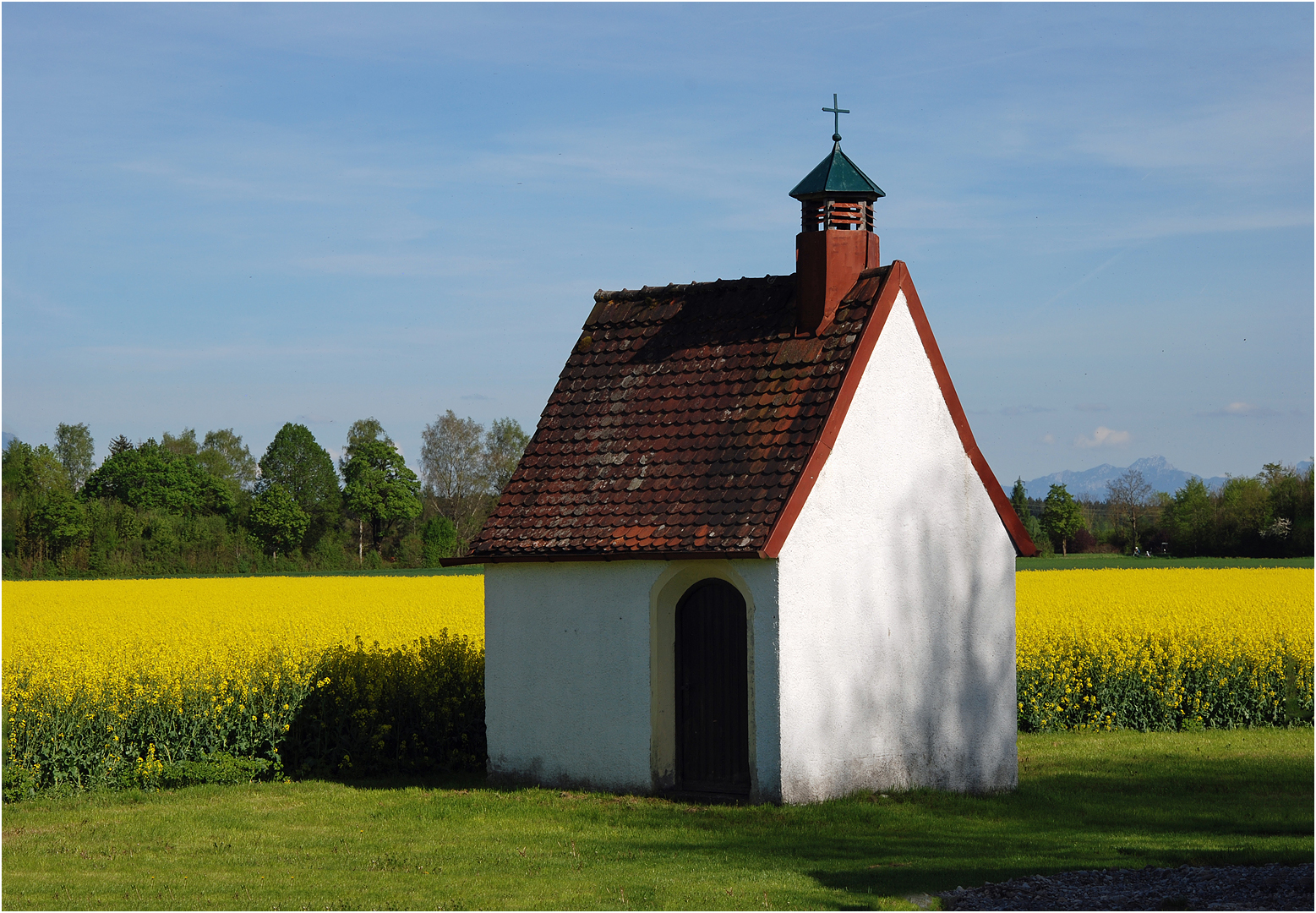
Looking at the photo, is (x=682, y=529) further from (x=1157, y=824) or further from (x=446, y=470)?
(x=446, y=470)

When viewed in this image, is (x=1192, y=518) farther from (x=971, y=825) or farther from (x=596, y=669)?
(x=971, y=825)

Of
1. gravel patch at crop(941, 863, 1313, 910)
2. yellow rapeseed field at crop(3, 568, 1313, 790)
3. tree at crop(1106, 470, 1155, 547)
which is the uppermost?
tree at crop(1106, 470, 1155, 547)

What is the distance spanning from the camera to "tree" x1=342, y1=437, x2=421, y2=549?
8938 centimetres

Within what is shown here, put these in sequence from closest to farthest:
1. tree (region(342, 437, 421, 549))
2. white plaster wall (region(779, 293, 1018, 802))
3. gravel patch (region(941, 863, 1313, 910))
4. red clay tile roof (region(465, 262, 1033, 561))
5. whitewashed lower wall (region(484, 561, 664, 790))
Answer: gravel patch (region(941, 863, 1313, 910)) → white plaster wall (region(779, 293, 1018, 802)) → red clay tile roof (region(465, 262, 1033, 561)) → whitewashed lower wall (region(484, 561, 664, 790)) → tree (region(342, 437, 421, 549))

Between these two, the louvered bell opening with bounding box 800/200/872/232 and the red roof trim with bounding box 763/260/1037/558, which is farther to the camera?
the louvered bell opening with bounding box 800/200/872/232

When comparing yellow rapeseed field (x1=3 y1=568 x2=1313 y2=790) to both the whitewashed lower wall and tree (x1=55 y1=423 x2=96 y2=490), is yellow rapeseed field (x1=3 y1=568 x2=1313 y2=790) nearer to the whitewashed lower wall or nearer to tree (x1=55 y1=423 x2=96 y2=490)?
the whitewashed lower wall

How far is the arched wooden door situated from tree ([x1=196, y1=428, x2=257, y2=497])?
286 ft

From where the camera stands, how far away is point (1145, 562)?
67.7m

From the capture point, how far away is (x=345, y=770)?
16953mm

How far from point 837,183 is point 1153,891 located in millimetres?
8620

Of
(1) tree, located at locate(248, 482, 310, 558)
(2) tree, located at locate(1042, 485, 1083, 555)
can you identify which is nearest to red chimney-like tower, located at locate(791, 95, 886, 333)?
(1) tree, located at locate(248, 482, 310, 558)

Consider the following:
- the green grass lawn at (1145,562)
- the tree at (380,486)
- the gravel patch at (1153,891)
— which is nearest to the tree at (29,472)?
the tree at (380,486)

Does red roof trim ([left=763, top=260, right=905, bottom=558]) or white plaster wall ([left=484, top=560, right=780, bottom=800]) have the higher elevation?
red roof trim ([left=763, top=260, right=905, bottom=558])

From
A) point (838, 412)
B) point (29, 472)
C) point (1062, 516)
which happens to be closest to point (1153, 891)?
point (838, 412)
